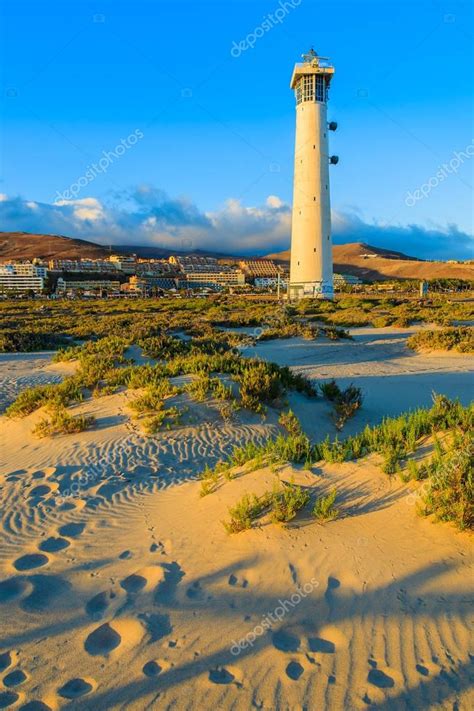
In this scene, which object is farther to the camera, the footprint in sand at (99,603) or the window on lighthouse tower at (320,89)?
the window on lighthouse tower at (320,89)

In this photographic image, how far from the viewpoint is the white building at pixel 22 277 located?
9400 cm

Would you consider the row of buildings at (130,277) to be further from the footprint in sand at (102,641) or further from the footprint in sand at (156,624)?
the footprint in sand at (102,641)

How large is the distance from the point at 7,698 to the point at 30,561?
147 centimetres

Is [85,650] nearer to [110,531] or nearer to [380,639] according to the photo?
[110,531]

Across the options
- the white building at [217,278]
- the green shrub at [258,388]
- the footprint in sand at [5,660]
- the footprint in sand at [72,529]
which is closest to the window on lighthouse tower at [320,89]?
the green shrub at [258,388]

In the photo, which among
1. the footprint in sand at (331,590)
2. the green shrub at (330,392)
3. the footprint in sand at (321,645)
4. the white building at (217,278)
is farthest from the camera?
the white building at (217,278)

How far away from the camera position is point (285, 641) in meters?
2.86

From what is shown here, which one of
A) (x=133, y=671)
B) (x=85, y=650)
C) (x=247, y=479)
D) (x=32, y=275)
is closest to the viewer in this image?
Answer: (x=133, y=671)

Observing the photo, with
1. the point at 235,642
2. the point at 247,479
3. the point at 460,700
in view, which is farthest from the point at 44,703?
the point at 247,479

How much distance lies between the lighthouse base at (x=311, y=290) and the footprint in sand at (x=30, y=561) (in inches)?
1433

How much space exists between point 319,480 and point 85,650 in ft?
8.21

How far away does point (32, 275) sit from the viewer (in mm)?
99812

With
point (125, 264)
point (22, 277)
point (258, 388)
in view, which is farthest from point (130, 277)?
point (258, 388)
